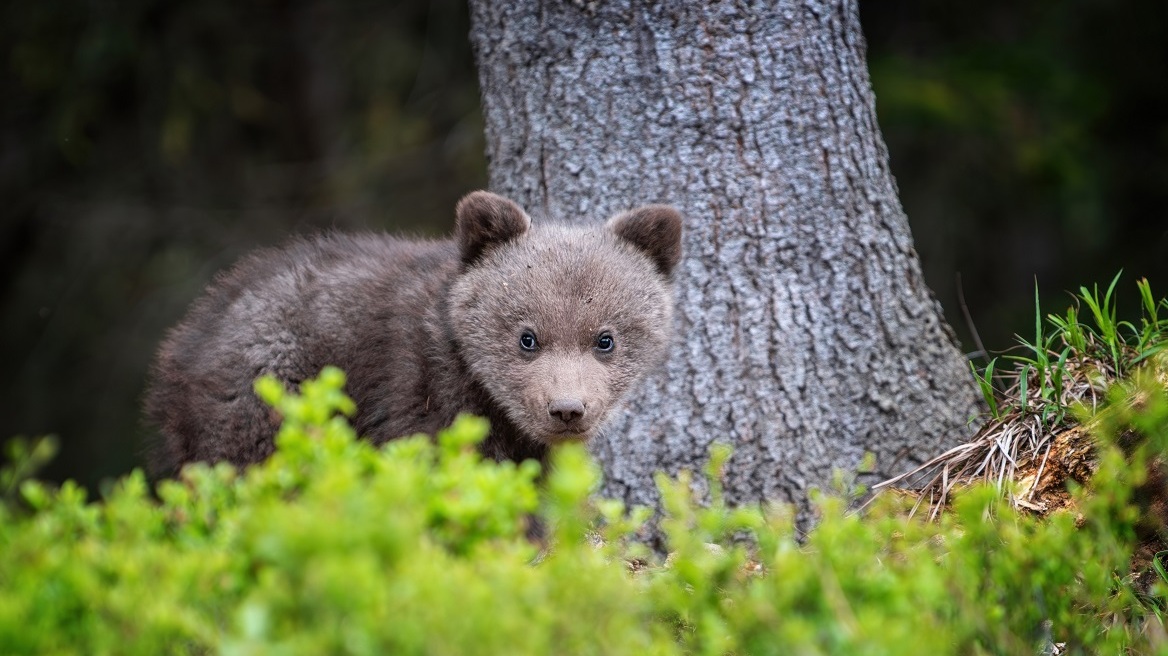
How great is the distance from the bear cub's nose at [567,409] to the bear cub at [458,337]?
95mm

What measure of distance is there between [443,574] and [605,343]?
101 inches

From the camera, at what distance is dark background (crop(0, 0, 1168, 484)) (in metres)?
9.04

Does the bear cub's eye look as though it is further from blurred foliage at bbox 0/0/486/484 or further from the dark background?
blurred foliage at bbox 0/0/486/484

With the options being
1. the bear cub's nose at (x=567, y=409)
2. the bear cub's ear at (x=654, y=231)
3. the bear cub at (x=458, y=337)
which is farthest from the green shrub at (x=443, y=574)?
the bear cub's ear at (x=654, y=231)

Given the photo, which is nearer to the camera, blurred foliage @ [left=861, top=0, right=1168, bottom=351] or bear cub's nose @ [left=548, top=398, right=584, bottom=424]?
bear cub's nose @ [left=548, top=398, right=584, bottom=424]

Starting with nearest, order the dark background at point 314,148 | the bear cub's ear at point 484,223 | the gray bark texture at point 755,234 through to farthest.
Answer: the bear cub's ear at point 484,223 < the gray bark texture at point 755,234 < the dark background at point 314,148

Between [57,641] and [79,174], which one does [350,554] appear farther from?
[79,174]

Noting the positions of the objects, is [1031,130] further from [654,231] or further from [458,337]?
[458,337]

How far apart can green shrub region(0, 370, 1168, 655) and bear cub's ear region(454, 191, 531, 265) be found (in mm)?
2048

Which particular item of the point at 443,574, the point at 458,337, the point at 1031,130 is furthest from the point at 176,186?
the point at 443,574

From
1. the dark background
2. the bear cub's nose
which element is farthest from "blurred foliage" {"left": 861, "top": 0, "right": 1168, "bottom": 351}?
the bear cub's nose

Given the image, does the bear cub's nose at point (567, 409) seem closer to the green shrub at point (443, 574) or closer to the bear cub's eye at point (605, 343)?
the bear cub's eye at point (605, 343)

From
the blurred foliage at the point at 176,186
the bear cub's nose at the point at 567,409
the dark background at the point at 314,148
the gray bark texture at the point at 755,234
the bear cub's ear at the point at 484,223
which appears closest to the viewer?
the bear cub's nose at the point at 567,409

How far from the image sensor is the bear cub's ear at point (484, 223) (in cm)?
458
